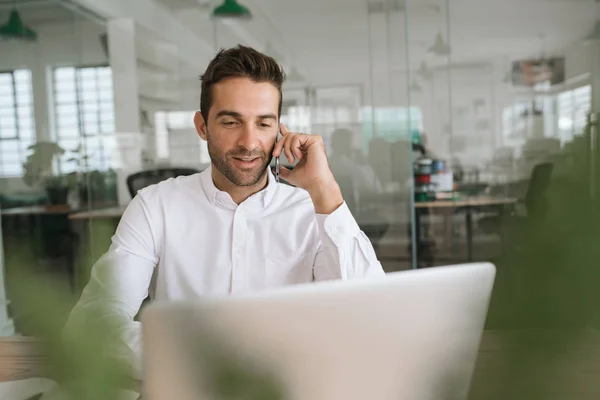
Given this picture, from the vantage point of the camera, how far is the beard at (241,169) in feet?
5.19

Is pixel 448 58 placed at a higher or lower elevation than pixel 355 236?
higher

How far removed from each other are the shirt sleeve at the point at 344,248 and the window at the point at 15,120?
3.76 m

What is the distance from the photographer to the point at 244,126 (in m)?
1.59

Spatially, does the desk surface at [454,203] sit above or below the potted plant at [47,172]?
below

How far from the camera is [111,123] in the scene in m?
4.73

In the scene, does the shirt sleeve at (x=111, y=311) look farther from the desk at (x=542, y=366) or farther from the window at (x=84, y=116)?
the window at (x=84, y=116)

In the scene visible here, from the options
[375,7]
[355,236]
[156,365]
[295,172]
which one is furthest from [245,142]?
[375,7]

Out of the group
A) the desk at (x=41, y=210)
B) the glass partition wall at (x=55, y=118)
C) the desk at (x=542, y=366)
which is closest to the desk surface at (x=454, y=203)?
the glass partition wall at (x=55, y=118)

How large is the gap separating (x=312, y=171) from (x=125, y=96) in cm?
363

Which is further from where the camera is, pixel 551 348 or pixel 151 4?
pixel 151 4

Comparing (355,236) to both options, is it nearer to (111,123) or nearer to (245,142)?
(245,142)

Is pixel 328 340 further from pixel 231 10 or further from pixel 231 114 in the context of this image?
pixel 231 10

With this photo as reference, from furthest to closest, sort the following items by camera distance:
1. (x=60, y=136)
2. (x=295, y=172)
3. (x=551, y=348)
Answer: (x=60, y=136), (x=295, y=172), (x=551, y=348)

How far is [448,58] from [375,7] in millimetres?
656
